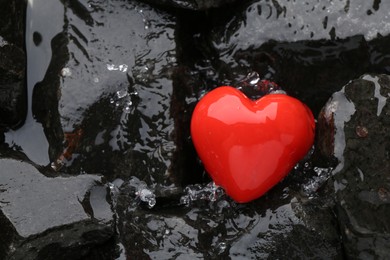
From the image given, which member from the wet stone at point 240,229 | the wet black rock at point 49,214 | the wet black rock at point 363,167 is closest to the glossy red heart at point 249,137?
the wet stone at point 240,229

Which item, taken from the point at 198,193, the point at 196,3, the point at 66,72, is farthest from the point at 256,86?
the point at 66,72

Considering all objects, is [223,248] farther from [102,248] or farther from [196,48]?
[196,48]

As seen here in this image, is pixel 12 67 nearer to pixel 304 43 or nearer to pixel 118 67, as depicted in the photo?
pixel 118 67

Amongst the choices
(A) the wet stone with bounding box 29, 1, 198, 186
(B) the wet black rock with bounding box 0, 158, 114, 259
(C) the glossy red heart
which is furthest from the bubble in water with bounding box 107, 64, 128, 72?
(B) the wet black rock with bounding box 0, 158, 114, 259

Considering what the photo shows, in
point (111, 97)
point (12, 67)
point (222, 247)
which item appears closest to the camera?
point (222, 247)

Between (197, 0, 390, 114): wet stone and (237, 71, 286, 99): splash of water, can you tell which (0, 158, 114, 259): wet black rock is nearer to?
(237, 71, 286, 99): splash of water

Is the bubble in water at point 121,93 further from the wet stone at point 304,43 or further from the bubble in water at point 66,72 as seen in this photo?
the wet stone at point 304,43
